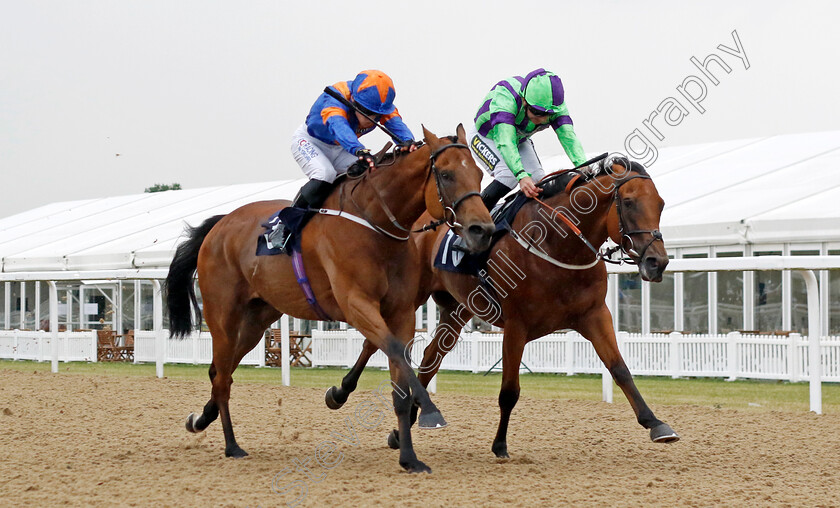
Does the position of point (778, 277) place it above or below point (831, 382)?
above

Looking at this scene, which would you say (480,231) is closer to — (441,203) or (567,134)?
(441,203)

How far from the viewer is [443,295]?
7.20 m

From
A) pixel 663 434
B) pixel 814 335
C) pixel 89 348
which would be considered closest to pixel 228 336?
pixel 663 434

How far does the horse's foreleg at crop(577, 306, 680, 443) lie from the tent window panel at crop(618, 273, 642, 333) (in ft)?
32.6

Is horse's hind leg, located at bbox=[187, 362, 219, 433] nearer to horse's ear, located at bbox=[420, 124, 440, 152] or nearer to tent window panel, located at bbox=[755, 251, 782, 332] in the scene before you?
horse's ear, located at bbox=[420, 124, 440, 152]

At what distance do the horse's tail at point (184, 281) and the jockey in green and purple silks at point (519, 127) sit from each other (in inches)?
90.2

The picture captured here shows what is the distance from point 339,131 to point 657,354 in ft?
30.1

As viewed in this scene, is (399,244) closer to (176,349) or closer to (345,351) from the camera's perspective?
(345,351)

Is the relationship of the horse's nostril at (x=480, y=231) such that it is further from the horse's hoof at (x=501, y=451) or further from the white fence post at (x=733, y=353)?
the white fence post at (x=733, y=353)

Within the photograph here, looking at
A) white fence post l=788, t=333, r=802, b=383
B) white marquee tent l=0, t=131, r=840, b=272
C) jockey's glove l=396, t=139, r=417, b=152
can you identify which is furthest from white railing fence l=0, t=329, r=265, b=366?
jockey's glove l=396, t=139, r=417, b=152

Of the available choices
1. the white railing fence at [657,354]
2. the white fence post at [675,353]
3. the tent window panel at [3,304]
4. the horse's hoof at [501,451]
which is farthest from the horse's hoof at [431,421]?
the tent window panel at [3,304]

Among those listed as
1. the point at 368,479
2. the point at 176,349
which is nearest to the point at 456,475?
the point at 368,479

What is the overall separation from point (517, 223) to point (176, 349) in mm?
13381

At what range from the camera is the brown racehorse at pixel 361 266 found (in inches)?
204
